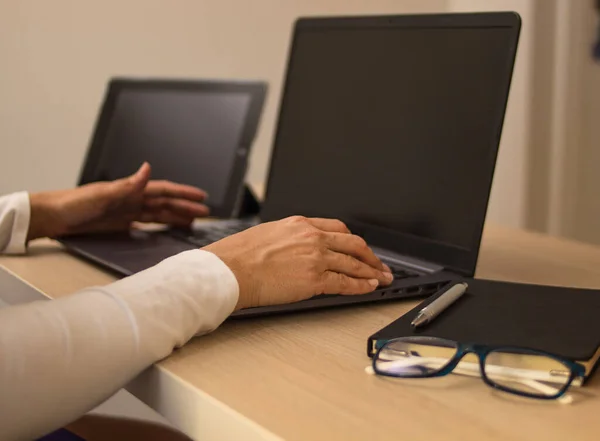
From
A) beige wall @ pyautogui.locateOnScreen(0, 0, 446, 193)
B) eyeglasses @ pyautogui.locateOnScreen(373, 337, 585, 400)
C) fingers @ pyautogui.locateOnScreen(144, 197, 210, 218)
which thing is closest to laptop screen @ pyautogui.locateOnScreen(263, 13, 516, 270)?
fingers @ pyautogui.locateOnScreen(144, 197, 210, 218)

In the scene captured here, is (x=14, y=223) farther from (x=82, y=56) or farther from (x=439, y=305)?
(x=82, y=56)

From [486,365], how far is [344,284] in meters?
0.22

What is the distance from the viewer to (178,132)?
138 centimetres

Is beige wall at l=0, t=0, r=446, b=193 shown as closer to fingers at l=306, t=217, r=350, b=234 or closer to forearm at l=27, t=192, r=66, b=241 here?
forearm at l=27, t=192, r=66, b=241

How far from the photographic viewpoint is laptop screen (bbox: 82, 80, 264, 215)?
1.31 meters

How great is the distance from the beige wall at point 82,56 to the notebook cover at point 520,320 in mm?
1362

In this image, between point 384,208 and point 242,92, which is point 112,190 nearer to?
point 242,92

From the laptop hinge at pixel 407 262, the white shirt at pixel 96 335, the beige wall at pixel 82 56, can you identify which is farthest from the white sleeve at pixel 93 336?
the beige wall at pixel 82 56

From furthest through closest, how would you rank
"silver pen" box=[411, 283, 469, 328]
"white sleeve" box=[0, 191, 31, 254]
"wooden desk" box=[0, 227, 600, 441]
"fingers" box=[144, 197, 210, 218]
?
1. "fingers" box=[144, 197, 210, 218]
2. "white sleeve" box=[0, 191, 31, 254]
3. "silver pen" box=[411, 283, 469, 328]
4. "wooden desk" box=[0, 227, 600, 441]

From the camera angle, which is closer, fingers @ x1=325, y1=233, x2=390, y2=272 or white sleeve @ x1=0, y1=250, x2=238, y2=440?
white sleeve @ x1=0, y1=250, x2=238, y2=440

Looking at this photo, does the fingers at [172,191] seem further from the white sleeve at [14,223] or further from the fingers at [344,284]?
the fingers at [344,284]

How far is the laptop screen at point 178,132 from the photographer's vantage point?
1308mm

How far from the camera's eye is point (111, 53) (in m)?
1.91

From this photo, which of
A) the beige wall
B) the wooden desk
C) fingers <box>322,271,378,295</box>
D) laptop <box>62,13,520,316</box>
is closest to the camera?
the wooden desk
